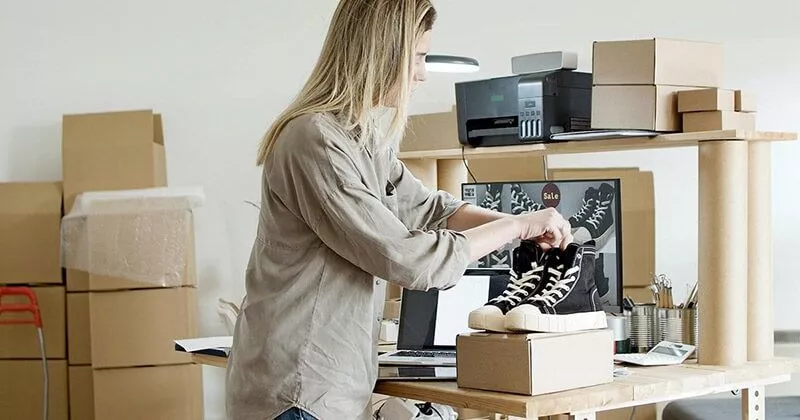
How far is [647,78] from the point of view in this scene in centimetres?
256

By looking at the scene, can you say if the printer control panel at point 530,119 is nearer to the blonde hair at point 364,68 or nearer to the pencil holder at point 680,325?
the pencil holder at point 680,325

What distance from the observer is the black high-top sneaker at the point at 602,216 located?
2.79m

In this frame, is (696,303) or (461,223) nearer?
(461,223)

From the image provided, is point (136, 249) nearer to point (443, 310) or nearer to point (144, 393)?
point (144, 393)

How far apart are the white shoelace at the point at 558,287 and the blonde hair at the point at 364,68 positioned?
1.54 ft

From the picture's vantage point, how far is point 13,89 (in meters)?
4.48

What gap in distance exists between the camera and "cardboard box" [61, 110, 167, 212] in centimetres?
410

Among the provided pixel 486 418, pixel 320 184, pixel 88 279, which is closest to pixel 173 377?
pixel 88 279

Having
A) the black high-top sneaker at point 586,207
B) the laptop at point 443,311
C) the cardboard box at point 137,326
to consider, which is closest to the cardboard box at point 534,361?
the laptop at point 443,311

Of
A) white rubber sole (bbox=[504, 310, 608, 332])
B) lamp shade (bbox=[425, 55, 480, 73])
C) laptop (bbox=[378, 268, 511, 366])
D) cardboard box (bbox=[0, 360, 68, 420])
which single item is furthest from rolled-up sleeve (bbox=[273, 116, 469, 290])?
cardboard box (bbox=[0, 360, 68, 420])

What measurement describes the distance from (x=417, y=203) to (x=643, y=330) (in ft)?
2.36

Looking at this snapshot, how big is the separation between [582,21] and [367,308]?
109 inches

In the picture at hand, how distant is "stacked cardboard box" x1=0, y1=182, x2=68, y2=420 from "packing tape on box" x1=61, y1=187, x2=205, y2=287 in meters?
0.20

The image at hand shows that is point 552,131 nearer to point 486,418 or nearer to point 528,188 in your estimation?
point 528,188
